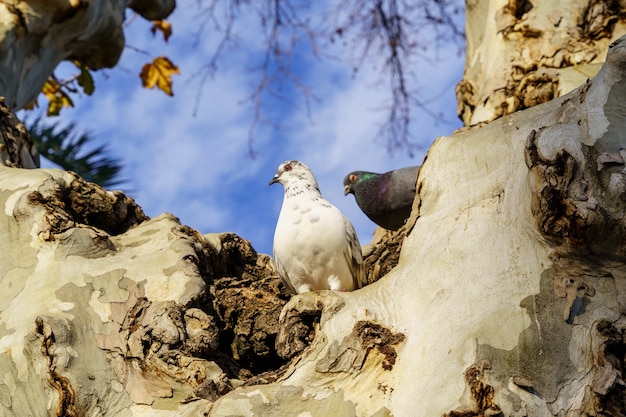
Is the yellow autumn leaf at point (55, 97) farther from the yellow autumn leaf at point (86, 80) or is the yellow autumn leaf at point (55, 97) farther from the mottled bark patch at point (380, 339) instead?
the mottled bark patch at point (380, 339)

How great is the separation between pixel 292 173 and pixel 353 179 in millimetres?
1772

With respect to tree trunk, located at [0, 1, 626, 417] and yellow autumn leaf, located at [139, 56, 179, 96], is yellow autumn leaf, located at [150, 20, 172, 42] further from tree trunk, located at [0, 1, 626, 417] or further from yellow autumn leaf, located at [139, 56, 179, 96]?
tree trunk, located at [0, 1, 626, 417]

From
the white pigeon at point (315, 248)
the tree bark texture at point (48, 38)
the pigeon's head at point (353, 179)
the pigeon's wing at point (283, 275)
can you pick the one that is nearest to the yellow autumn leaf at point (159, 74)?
the tree bark texture at point (48, 38)

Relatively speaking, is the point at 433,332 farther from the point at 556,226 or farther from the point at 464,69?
the point at 464,69

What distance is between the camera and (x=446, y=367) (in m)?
2.14

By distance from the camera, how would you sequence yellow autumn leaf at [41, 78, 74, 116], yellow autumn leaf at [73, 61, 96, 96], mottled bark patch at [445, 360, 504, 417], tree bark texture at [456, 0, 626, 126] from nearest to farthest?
mottled bark patch at [445, 360, 504, 417]
tree bark texture at [456, 0, 626, 126]
yellow autumn leaf at [73, 61, 96, 96]
yellow autumn leaf at [41, 78, 74, 116]

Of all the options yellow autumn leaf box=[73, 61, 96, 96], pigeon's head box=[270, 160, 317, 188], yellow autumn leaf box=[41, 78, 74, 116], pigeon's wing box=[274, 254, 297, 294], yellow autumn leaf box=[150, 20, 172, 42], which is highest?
yellow autumn leaf box=[150, 20, 172, 42]

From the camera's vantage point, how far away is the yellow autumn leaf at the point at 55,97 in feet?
19.5

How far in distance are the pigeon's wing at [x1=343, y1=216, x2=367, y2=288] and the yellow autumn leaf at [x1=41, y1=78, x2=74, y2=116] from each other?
10.2 feet

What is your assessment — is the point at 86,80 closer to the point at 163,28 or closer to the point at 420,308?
the point at 163,28

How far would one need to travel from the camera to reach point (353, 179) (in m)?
5.71

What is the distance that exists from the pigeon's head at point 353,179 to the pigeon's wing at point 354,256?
1.84 meters

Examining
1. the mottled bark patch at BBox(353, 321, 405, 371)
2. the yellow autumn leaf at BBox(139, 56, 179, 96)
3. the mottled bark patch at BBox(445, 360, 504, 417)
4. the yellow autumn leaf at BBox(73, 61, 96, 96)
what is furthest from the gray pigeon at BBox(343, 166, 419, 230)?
the mottled bark patch at BBox(445, 360, 504, 417)

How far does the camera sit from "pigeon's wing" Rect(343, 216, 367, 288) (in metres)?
3.61
